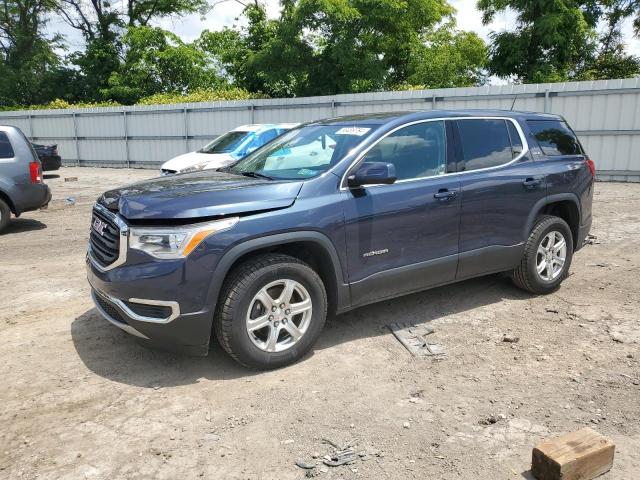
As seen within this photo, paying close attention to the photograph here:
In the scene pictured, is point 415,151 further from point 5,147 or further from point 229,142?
point 229,142

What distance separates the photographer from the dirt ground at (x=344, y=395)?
2871mm

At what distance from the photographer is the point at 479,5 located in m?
22.9

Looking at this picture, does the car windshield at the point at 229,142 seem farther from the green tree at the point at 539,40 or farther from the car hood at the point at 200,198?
the green tree at the point at 539,40

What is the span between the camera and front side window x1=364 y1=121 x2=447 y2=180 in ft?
14.3

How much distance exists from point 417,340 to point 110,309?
2.31 meters

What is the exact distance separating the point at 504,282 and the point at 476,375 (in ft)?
7.28

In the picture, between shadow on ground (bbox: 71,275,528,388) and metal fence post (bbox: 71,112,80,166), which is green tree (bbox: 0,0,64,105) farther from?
shadow on ground (bbox: 71,275,528,388)

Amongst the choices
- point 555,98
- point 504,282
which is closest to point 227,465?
point 504,282

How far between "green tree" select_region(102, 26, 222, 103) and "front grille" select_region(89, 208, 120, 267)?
87.8 feet

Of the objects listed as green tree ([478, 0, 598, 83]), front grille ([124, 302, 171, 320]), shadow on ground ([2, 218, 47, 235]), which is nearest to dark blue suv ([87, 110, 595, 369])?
front grille ([124, 302, 171, 320])

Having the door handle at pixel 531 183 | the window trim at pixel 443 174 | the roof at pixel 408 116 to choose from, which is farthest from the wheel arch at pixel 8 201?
→ the door handle at pixel 531 183

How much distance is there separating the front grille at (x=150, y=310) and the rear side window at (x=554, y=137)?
12.6ft

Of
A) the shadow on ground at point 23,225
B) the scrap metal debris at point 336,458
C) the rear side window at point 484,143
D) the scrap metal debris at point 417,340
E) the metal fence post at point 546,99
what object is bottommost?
the shadow on ground at point 23,225

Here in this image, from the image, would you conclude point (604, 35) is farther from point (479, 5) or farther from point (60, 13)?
point (60, 13)
